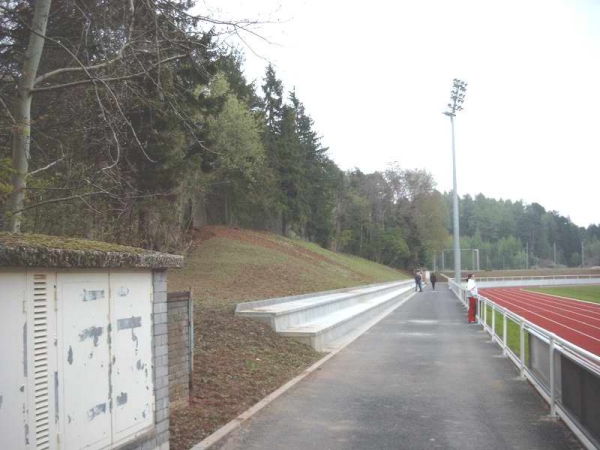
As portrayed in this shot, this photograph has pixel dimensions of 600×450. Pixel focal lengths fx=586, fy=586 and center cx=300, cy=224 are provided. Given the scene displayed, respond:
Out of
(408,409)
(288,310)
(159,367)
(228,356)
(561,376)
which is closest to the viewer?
(159,367)

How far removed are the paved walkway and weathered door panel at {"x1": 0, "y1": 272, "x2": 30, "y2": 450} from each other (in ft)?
9.56

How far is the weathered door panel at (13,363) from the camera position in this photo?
3463 millimetres

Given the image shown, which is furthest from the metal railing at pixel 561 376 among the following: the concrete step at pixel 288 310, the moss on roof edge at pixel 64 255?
the concrete step at pixel 288 310

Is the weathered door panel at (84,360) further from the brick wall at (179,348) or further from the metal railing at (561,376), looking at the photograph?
the metal railing at (561,376)

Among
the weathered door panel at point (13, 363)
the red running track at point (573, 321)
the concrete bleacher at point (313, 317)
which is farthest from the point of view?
the red running track at point (573, 321)

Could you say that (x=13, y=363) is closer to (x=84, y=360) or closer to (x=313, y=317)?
(x=84, y=360)

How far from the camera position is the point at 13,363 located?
11.6 feet

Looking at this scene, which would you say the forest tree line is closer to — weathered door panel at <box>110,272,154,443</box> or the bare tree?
the bare tree

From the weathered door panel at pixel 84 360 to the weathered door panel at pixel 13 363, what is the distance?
364mm

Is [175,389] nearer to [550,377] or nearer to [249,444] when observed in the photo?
[249,444]

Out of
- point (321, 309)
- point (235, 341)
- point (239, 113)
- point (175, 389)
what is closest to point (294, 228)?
point (239, 113)

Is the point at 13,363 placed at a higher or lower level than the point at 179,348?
higher

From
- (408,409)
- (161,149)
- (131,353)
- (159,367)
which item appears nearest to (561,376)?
(408,409)

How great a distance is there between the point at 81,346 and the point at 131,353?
2.47 feet
